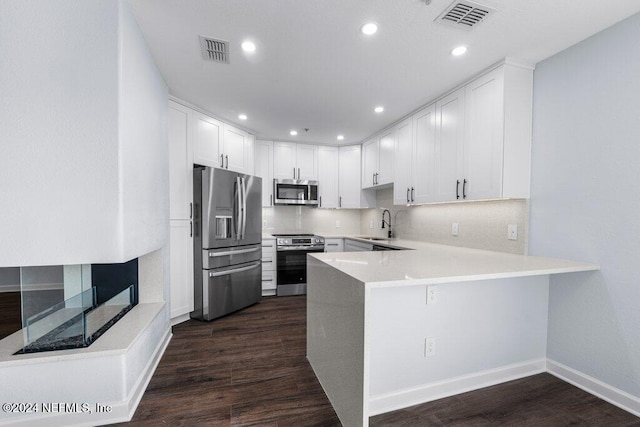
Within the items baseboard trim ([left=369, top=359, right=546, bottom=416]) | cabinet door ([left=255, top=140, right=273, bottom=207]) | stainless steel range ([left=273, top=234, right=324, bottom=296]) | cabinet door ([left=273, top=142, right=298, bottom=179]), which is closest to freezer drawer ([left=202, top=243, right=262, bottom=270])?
stainless steel range ([left=273, top=234, right=324, bottom=296])

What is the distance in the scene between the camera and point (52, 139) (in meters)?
1.47

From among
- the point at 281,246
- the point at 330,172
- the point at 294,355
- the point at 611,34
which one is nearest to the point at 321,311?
the point at 294,355

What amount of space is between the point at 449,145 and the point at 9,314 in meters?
5.18

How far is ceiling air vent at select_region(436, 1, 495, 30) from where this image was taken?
159 cm

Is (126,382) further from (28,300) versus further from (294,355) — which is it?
(294,355)

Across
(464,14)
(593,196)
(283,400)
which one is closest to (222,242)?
(283,400)

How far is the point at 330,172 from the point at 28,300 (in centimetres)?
387

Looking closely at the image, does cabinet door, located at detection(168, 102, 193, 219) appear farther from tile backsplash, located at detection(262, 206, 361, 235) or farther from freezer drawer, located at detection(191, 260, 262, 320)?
tile backsplash, located at detection(262, 206, 361, 235)

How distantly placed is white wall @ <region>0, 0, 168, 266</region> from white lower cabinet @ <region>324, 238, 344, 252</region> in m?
3.10

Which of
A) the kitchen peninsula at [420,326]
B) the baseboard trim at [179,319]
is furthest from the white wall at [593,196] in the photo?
the baseboard trim at [179,319]

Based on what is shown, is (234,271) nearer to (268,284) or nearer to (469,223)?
(268,284)

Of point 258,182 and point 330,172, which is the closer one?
point 258,182

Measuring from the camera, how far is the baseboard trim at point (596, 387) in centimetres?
171

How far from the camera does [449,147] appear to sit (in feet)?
8.77
